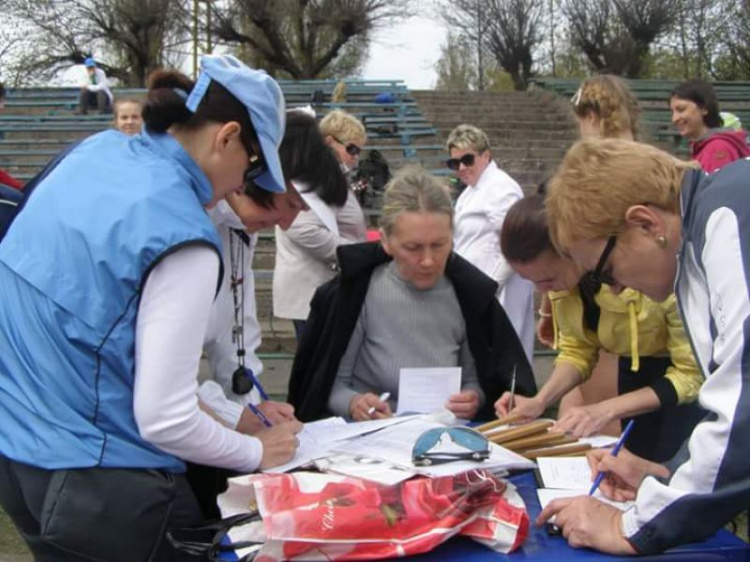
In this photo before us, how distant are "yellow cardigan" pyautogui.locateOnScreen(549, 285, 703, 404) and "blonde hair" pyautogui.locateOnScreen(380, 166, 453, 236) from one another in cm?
44

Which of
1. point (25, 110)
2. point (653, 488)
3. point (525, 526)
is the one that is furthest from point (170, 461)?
point (25, 110)

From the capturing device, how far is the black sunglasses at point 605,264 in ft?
5.37

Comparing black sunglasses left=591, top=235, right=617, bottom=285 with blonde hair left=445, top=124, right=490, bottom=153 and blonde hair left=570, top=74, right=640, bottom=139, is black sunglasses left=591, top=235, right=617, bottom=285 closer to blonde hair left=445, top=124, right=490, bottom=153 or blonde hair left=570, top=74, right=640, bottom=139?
blonde hair left=570, top=74, right=640, bottom=139

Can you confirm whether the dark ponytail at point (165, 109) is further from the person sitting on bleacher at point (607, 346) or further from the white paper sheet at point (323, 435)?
the person sitting on bleacher at point (607, 346)

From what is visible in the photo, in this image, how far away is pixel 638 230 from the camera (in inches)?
63.7

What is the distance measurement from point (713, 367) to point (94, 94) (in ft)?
56.0

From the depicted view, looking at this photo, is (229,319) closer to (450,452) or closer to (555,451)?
(450,452)

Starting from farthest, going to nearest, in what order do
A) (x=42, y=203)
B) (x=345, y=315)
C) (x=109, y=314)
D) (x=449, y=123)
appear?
(x=449, y=123), (x=345, y=315), (x=42, y=203), (x=109, y=314)

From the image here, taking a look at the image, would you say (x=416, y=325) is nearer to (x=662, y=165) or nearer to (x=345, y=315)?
(x=345, y=315)

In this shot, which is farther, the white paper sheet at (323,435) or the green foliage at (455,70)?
the green foliage at (455,70)

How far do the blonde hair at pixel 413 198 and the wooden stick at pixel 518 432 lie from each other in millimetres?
757

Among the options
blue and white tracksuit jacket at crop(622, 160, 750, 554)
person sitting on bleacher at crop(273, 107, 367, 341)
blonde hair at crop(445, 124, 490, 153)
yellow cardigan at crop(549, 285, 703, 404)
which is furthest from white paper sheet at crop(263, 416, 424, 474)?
blonde hair at crop(445, 124, 490, 153)

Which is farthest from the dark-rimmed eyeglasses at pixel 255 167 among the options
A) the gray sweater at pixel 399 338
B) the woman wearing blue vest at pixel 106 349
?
the gray sweater at pixel 399 338

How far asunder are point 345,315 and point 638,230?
4.08 ft
